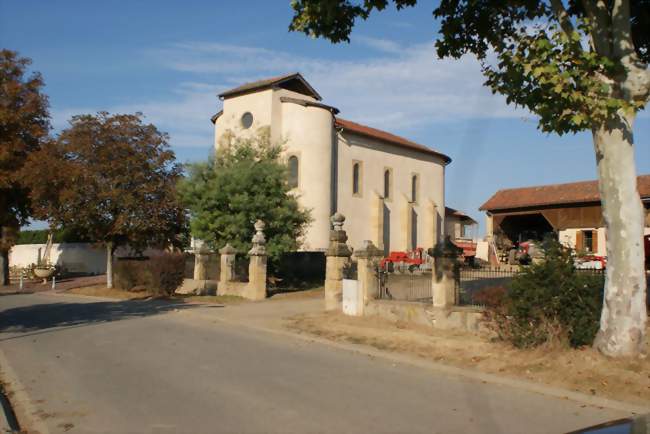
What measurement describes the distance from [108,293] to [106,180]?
5003mm

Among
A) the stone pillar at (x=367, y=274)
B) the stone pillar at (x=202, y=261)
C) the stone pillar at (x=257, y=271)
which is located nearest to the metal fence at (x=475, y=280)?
the stone pillar at (x=367, y=274)

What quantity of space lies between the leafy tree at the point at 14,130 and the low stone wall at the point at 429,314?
21.3m

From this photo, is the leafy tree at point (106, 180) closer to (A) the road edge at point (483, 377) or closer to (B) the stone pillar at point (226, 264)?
(B) the stone pillar at point (226, 264)

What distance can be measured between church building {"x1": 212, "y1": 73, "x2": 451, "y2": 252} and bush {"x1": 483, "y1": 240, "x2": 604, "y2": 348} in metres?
20.2

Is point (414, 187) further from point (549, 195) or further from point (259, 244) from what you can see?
point (259, 244)

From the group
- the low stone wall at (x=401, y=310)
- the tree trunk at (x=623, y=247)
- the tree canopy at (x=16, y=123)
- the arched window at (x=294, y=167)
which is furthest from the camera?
the arched window at (x=294, y=167)

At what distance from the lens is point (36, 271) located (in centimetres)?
3519

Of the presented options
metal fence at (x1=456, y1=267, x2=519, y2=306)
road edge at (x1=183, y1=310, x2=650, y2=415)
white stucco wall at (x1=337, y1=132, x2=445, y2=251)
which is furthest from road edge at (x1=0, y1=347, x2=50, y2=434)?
white stucco wall at (x1=337, y1=132, x2=445, y2=251)

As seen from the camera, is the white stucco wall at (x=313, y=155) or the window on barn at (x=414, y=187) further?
the window on barn at (x=414, y=187)

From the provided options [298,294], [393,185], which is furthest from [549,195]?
[298,294]

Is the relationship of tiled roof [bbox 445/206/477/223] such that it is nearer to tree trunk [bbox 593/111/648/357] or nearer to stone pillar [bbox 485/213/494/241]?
stone pillar [bbox 485/213/494/241]

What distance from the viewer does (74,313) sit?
1766 cm

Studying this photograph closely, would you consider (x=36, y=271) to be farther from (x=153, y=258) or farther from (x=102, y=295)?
(x=153, y=258)

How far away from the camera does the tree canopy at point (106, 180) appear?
24078 millimetres
